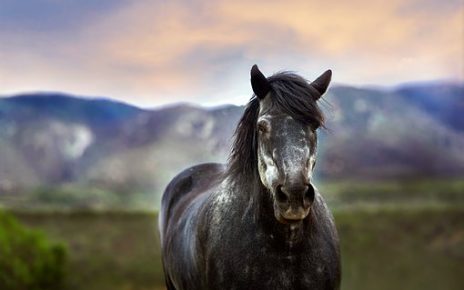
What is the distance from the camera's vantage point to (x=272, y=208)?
4.43 m

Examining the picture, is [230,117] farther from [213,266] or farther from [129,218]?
[129,218]

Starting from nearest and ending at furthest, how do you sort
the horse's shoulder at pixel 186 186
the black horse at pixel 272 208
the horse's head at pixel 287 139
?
the horse's head at pixel 287 139 < the black horse at pixel 272 208 < the horse's shoulder at pixel 186 186

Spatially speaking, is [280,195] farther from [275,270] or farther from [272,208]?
[275,270]

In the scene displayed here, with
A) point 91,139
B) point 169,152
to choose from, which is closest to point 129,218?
point 91,139

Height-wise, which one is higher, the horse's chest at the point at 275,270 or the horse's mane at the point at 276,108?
the horse's mane at the point at 276,108

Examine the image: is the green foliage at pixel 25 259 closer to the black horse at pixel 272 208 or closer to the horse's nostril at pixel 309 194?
the black horse at pixel 272 208

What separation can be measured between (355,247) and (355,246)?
0.07m

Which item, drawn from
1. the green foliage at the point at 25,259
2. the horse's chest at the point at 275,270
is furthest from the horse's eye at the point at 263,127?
the green foliage at the point at 25,259

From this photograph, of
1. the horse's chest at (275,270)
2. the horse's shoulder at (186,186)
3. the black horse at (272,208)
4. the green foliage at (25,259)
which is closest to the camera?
the black horse at (272,208)

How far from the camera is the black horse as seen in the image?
3.99 m

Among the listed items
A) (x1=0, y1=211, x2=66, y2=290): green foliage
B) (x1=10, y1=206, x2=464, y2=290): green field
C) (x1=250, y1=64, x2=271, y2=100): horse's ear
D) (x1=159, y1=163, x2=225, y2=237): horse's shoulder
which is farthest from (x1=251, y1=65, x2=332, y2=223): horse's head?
(x1=0, y1=211, x2=66, y2=290): green foliage

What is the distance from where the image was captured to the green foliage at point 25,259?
90.4 ft

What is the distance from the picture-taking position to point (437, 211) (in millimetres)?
27547

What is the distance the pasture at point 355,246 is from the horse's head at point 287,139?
17.4 meters
